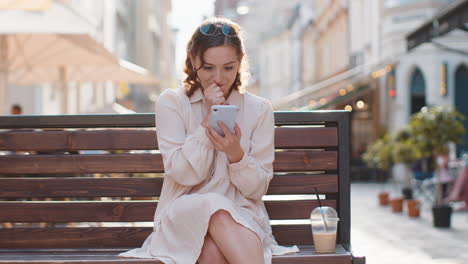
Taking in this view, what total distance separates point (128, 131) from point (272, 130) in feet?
2.80

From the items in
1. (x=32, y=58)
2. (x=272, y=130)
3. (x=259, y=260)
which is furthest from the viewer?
(x=32, y=58)

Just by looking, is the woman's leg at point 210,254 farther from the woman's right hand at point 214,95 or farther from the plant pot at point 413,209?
the plant pot at point 413,209

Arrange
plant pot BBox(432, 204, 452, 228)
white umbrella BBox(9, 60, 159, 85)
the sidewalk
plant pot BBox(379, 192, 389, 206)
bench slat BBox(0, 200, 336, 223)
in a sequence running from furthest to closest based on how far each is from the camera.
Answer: white umbrella BBox(9, 60, 159, 85), plant pot BBox(379, 192, 389, 206), plant pot BBox(432, 204, 452, 228), the sidewalk, bench slat BBox(0, 200, 336, 223)

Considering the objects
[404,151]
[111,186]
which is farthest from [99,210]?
[404,151]

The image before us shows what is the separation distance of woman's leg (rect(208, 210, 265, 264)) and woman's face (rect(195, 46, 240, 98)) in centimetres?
64

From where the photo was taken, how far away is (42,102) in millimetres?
19281

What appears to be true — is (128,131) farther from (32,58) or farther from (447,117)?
(32,58)

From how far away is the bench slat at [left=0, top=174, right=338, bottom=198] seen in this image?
3.98 metres

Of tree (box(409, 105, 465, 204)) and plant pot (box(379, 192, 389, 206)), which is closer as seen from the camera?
tree (box(409, 105, 465, 204))

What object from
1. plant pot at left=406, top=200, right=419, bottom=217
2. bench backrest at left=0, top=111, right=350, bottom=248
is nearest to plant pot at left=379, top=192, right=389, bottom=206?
plant pot at left=406, top=200, right=419, bottom=217

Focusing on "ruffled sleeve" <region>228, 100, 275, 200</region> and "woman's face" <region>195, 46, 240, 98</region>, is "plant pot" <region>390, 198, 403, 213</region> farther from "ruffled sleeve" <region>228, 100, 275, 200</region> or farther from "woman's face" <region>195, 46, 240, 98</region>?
"woman's face" <region>195, 46, 240, 98</region>

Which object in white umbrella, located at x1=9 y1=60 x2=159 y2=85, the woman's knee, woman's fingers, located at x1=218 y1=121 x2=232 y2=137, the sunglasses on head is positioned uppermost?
white umbrella, located at x1=9 y1=60 x2=159 y2=85

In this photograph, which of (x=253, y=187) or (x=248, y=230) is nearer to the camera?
(x=248, y=230)

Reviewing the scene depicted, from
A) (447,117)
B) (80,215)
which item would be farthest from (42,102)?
(80,215)
